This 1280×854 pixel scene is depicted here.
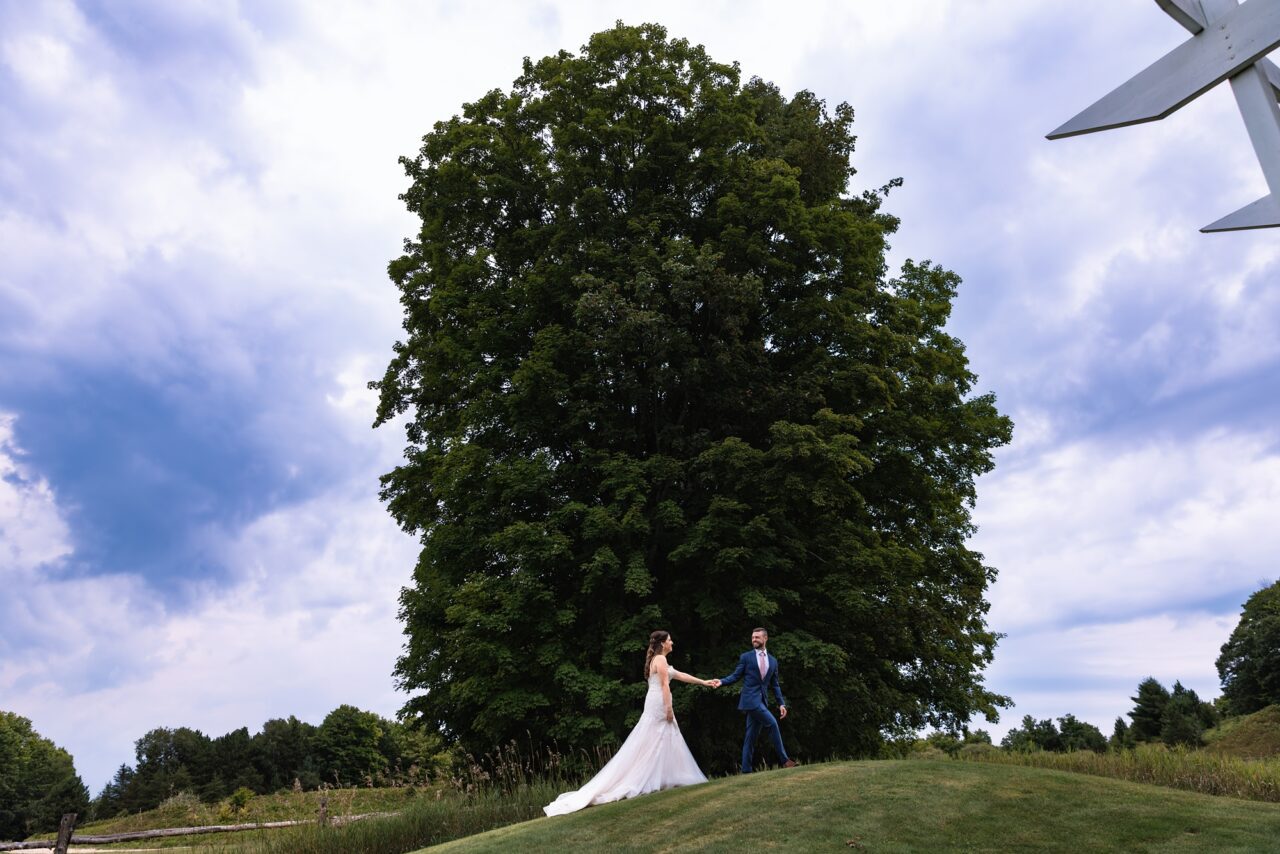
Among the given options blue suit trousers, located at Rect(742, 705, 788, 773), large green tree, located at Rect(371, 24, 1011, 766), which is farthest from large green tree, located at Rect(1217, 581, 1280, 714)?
blue suit trousers, located at Rect(742, 705, 788, 773)

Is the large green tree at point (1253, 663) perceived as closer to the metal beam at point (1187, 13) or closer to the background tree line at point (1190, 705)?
the background tree line at point (1190, 705)

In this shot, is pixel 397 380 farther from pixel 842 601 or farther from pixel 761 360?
pixel 842 601

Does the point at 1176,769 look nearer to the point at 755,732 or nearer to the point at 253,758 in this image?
the point at 755,732

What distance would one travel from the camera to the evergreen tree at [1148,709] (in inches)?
1430

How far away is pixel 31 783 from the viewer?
212ft

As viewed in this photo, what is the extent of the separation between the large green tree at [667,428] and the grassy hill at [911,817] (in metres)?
6.76

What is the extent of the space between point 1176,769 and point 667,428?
12.4m

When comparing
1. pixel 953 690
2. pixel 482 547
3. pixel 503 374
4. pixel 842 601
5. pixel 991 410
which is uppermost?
pixel 503 374

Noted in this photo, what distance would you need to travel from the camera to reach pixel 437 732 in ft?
72.6

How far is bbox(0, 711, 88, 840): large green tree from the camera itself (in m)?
51.0

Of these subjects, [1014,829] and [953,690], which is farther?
[953,690]

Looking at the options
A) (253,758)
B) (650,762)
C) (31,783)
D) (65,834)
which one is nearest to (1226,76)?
(650,762)

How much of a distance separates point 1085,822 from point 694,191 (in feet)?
61.2

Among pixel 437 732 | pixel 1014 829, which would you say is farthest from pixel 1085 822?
pixel 437 732
